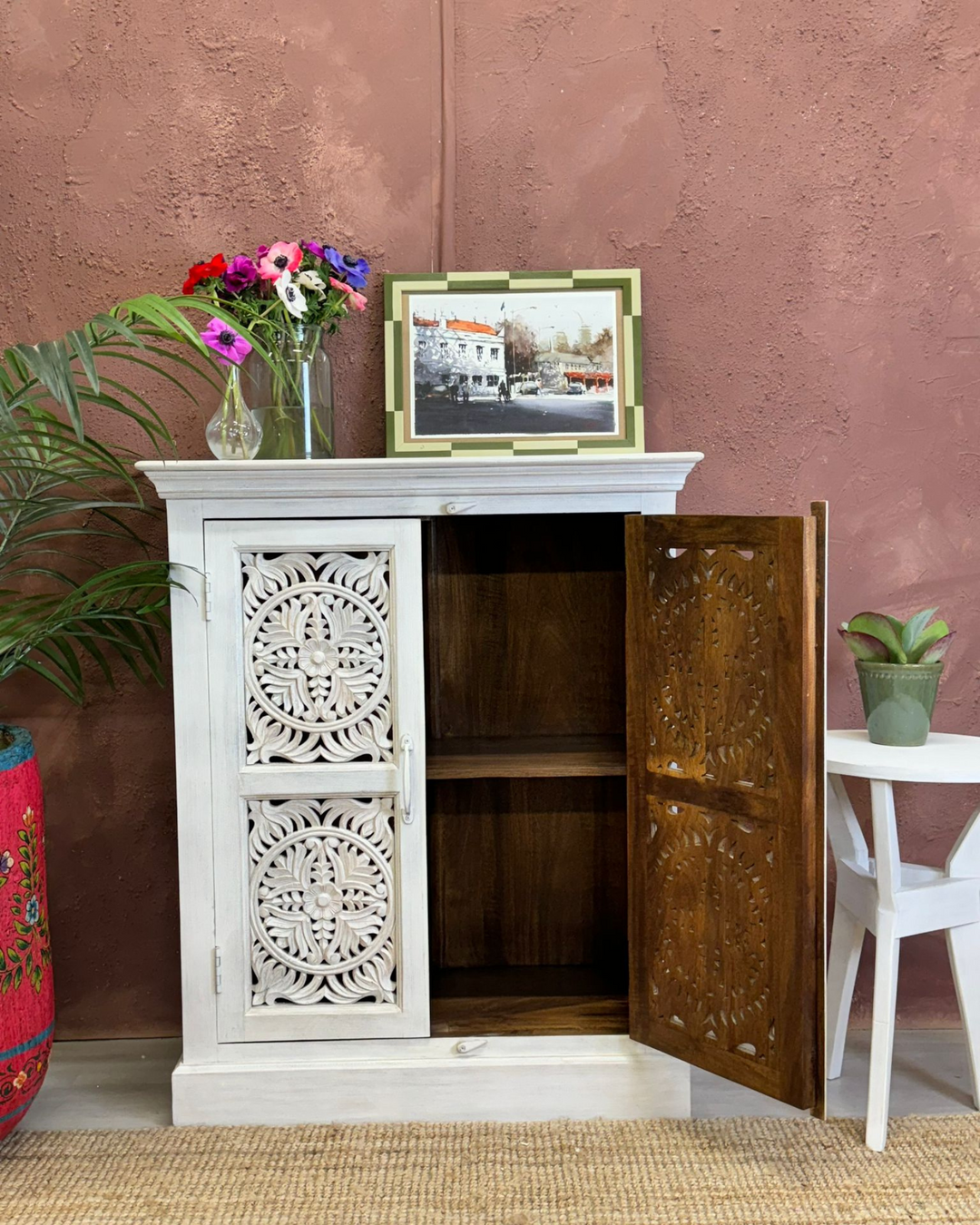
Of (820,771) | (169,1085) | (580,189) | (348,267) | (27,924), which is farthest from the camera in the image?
(580,189)

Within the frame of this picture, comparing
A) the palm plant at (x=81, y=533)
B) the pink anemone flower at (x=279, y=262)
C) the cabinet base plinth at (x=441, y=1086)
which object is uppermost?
the pink anemone flower at (x=279, y=262)

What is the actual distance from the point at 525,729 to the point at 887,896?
2.91 ft

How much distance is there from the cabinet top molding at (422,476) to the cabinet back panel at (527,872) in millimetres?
805

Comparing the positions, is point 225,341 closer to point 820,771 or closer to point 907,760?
point 820,771

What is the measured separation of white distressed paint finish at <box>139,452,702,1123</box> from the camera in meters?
A: 2.05

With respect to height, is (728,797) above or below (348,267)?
below

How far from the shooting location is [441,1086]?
2.10 metres

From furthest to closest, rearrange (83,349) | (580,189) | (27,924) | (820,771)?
(580,189) < (27,924) < (820,771) < (83,349)

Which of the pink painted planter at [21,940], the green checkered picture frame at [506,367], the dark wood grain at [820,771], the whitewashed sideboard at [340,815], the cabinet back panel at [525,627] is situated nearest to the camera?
the dark wood grain at [820,771]

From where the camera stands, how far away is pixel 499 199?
246 centimetres

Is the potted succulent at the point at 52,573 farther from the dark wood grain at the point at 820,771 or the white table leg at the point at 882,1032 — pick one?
the white table leg at the point at 882,1032

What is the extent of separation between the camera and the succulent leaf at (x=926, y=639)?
2.17 metres

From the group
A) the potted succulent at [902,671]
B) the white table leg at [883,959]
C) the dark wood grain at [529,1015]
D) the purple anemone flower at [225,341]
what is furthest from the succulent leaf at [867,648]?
the purple anemone flower at [225,341]

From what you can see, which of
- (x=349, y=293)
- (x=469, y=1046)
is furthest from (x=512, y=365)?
(x=469, y=1046)
